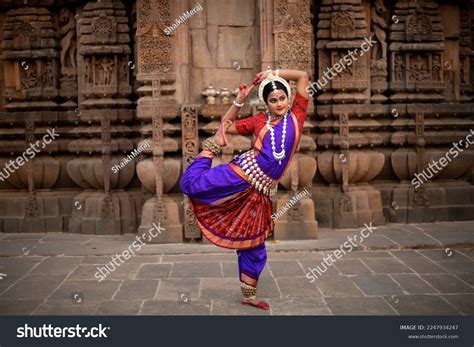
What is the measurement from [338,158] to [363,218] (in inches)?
39.2

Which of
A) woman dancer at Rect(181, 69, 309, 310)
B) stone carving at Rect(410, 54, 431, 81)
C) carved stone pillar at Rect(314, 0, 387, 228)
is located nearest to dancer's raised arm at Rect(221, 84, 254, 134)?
woman dancer at Rect(181, 69, 309, 310)

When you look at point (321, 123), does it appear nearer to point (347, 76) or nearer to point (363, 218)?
point (347, 76)

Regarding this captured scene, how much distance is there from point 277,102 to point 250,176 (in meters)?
0.69

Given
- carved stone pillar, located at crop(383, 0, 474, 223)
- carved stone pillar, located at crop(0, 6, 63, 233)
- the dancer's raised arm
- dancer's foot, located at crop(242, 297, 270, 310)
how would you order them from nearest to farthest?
the dancer's raised arm < dancer's foot, located at crop(242, 297, 270, 310) < carved stone pillar, located at crop(0, 6, 63, 233) < carved stone pillar, located at crop(383, 0, 474, 223)

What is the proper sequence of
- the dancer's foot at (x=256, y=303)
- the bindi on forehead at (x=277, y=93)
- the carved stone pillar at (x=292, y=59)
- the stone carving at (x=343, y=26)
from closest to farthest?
the bindi on forehead at (x=277, y=93) → the dancer's foot at (x=256, y=303) → the carved stone pillar at (x=292, y=59) → the stone carving at (x=343, y=26)

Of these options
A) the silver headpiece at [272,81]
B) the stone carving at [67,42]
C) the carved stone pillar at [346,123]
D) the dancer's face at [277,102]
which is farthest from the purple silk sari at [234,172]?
the stone carving at [67,42]

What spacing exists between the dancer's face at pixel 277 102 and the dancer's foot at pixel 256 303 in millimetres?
1699

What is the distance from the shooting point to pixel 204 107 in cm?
838

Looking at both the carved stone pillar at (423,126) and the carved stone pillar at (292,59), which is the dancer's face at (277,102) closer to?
the carved stone pillar at (292,59)

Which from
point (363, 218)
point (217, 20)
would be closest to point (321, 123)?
point (363, 218)

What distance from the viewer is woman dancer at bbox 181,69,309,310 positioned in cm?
528

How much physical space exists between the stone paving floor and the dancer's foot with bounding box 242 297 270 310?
56mm

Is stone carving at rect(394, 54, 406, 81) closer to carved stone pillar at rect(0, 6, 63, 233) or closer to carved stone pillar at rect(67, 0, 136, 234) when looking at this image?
carved stone pillar at rect(67, 0, 136, 234)

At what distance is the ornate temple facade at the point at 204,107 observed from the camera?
8367 mm
